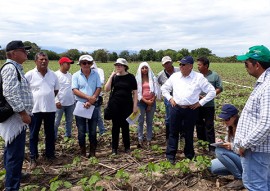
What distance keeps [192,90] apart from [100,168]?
79.5 inches

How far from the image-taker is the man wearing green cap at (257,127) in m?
2.60

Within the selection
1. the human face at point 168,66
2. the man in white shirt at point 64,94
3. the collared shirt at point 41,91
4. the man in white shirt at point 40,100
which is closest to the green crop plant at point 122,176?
the man in white shirt at point 40,100

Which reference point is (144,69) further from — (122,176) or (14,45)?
(14,45)

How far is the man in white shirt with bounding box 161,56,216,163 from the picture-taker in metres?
4.77

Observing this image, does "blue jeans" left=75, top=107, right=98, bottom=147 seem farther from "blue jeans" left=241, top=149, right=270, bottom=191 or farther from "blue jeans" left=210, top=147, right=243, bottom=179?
"blue jeans" left=241, top=149, right=270, bottom=191

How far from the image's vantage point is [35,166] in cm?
500

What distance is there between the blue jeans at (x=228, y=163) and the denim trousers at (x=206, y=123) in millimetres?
1438

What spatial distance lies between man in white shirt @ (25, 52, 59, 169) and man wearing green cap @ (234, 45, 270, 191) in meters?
3.44

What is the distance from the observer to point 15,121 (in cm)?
387

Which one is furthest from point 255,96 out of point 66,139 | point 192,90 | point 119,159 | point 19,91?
point 66,139

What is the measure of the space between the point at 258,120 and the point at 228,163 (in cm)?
141

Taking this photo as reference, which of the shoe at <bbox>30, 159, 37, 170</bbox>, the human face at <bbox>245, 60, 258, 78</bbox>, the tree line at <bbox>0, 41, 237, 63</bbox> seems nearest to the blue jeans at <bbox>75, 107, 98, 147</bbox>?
the shoe at <bbox>30, 159, 37, 170</bbox>

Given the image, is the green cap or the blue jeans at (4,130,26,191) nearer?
the green cap

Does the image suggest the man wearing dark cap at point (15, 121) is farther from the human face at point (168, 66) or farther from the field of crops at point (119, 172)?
the human face at point (168, 66)
